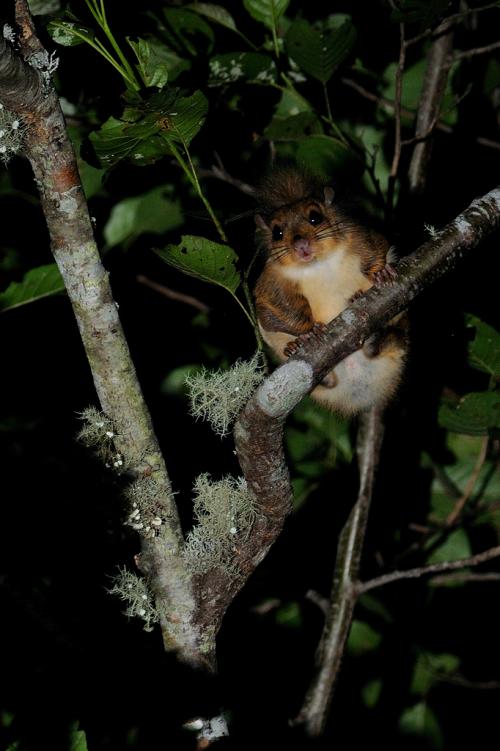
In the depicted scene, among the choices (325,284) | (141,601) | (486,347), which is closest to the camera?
(141,601)

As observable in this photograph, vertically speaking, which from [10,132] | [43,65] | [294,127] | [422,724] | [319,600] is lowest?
[422,724]

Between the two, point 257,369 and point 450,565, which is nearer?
point 450,565

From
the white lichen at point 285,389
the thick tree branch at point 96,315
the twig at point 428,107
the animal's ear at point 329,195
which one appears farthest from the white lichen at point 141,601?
the twig at point 428,107

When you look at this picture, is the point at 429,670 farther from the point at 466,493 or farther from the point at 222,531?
the point at 222,531

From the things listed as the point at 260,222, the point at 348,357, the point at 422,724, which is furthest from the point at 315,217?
the point at 422,724

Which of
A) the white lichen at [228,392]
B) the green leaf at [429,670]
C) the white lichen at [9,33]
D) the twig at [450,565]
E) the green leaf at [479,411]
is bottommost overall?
the green leaf at [429,670]

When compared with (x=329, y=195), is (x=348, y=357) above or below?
below

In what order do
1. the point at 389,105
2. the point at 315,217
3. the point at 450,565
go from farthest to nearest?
the point at 389,105, the point at 315,217, the point at 450,565

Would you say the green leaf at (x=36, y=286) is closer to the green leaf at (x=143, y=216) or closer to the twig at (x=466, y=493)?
the green leaf at (x=143, y=216)
